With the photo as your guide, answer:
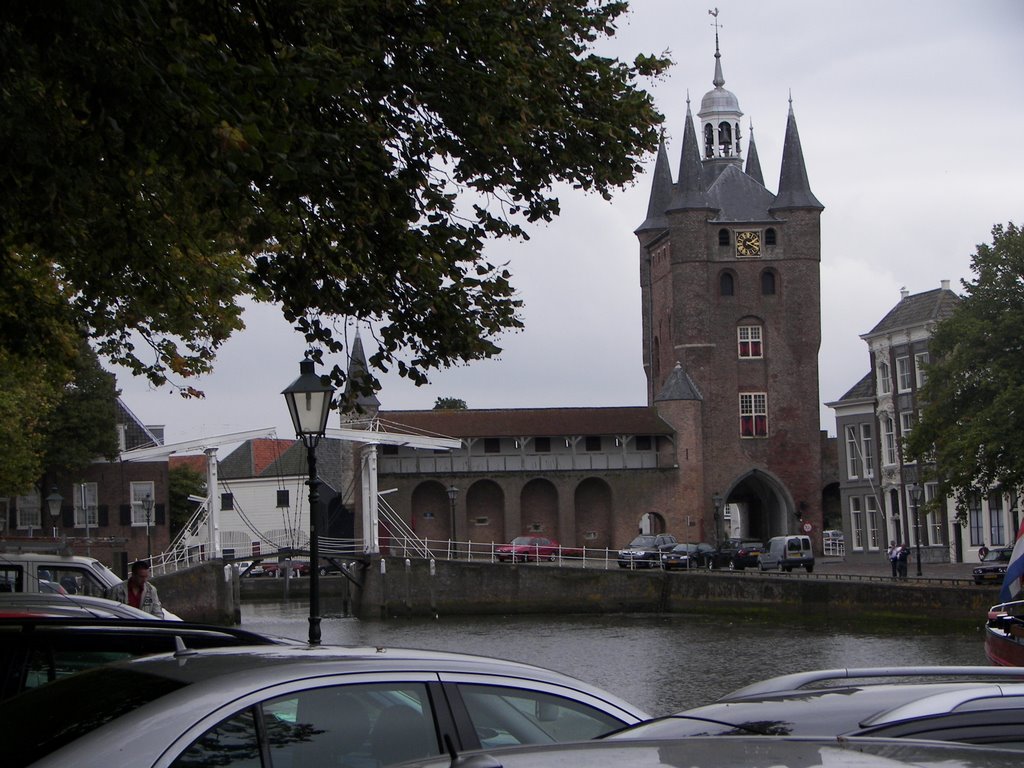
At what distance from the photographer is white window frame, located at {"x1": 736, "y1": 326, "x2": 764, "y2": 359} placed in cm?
6719

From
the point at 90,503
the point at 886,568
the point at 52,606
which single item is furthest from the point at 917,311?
the point at 52,606

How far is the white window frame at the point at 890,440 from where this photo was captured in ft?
174

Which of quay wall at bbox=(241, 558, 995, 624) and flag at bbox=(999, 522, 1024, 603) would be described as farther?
quay wall at bbox=(241, 558, 995, 624)

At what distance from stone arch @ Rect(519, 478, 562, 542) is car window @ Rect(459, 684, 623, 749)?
6092cm

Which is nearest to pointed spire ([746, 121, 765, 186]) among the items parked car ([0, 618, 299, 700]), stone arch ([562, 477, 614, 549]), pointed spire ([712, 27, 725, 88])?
pointed spire ([712, 27, 725, 88])

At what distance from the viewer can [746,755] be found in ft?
8.12

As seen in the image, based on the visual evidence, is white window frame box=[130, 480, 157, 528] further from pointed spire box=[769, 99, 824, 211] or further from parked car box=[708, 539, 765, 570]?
pointed spire box=[769, 99, 824, 211]

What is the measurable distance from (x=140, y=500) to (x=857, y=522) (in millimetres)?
29345

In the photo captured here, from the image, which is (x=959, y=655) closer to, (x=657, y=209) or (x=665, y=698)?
(x=665, y=698)

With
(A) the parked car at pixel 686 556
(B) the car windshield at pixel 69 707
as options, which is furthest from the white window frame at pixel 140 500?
(B) the car windshield at pixel 69 707

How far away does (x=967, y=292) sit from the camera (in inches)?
1437

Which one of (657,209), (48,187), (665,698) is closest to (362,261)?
(48,187)

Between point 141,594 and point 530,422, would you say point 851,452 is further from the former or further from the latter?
point 141,594

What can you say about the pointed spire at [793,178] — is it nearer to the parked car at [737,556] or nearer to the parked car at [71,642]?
the parked car at [737,556]
